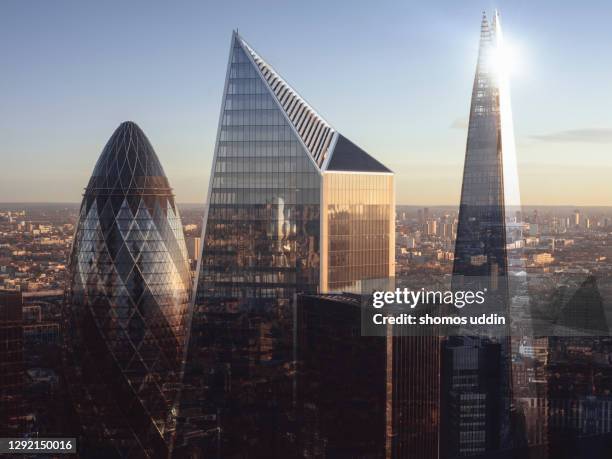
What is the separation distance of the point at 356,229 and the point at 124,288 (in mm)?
15554

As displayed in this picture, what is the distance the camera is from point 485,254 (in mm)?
64312

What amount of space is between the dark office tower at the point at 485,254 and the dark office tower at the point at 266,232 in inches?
284

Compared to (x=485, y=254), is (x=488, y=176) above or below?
above

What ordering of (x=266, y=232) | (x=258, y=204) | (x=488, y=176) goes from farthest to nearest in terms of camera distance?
(x=488, y=176) → (x=258, y=204) → (x=266, y=232)

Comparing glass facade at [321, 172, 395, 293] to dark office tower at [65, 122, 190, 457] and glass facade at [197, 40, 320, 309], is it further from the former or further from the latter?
dark office tower at [65, 122, 190, 457]

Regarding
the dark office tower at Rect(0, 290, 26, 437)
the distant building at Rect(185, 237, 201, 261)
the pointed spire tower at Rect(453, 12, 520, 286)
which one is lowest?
the dark office tower at Rect(0, 290, 26, 437)

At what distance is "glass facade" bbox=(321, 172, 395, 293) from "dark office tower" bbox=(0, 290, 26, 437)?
1843 cm

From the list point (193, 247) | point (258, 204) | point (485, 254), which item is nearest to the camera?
point (258, 204)

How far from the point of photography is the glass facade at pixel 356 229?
176ft

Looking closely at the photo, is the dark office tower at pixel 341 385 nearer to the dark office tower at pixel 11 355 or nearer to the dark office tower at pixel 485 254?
the dark office tower at pixel 485 254

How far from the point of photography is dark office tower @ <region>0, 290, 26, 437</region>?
2301 inches

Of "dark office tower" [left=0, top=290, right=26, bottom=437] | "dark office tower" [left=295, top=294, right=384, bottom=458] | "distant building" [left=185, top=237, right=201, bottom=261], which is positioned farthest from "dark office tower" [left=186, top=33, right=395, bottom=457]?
"dark office tower" [left=0, top=290, right=26, bottom=437]

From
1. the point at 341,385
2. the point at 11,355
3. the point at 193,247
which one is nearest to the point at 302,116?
the point at 193,247

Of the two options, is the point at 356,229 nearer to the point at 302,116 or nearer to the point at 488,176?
the point at 302,116
